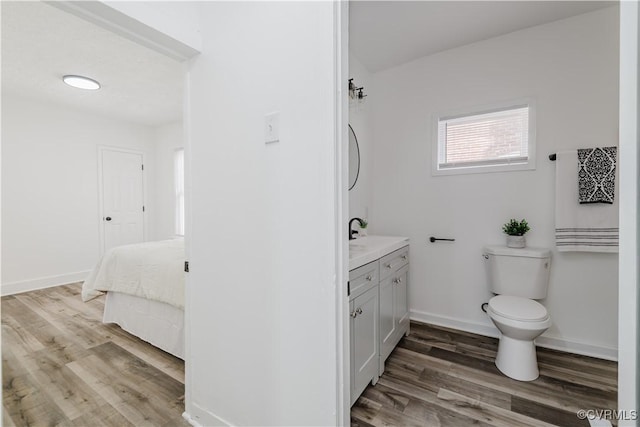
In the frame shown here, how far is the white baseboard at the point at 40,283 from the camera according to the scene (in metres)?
3.53

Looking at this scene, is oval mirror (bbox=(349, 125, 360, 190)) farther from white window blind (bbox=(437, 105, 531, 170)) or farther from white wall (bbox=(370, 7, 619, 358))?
white window blind (bbox=(437, 105, 531, 170))

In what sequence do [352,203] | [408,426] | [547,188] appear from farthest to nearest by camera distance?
[352,203]
[547,188]
[408,426]

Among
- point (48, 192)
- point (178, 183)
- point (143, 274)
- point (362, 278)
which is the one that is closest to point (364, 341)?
point (362, 278)

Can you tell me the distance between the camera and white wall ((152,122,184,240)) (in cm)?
489

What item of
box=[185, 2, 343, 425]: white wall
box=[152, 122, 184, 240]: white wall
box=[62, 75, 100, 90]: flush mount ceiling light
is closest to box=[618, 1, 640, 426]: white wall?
box=[185, 2, 343, 425]: white wall

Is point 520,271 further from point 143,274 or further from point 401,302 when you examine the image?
point 143,274

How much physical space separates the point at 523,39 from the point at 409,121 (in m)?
1.04

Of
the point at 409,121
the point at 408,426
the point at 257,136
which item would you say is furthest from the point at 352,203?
the point at 408,426

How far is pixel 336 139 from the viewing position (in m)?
1.05

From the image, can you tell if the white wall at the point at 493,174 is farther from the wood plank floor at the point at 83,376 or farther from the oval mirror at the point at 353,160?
the wood plank floor at the point at 83,376

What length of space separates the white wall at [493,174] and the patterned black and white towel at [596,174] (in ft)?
0.51

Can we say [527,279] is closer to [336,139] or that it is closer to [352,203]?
[352,203]

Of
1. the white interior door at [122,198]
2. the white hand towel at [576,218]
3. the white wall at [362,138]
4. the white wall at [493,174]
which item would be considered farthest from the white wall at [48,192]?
the white hand towel at [576,218]

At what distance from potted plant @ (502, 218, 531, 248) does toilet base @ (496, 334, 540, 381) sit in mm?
744
